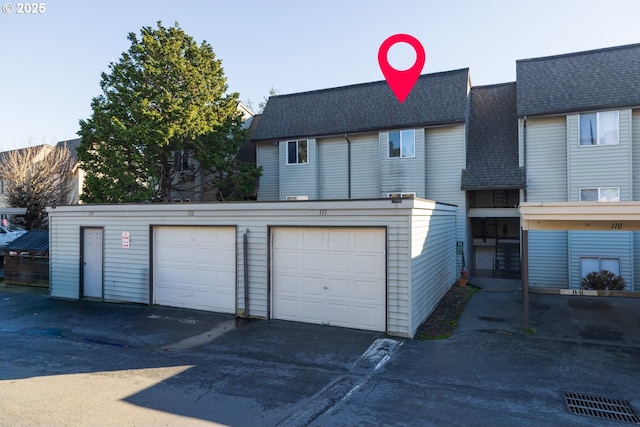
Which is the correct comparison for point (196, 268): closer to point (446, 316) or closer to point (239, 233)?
point (239, 233)

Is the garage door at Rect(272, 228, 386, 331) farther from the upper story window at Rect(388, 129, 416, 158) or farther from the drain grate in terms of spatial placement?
the upper story window at Rect(388, 129, 416, 158)

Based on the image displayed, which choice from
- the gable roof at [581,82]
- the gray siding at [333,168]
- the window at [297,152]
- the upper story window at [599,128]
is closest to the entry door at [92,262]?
the window at [297,152]

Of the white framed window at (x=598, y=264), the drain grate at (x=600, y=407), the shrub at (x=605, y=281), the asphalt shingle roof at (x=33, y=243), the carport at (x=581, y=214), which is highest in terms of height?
the carport at (x=581, y=214)

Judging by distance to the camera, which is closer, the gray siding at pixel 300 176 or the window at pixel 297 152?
the gray siding at pixel 300 176

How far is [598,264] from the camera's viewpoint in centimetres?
1443

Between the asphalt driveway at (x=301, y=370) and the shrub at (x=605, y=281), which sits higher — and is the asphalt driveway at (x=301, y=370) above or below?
below

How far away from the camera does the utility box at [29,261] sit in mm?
14760

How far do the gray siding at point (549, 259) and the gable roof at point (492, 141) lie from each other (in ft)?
7.50

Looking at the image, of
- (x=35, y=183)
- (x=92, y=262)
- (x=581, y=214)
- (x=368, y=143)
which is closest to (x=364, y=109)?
(x=368, y=143)

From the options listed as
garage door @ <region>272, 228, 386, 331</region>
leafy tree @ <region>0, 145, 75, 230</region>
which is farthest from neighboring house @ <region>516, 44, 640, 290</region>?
leafy tree @ <region>0, 145, 75, 230</region>

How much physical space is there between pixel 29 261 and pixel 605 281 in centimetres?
2119

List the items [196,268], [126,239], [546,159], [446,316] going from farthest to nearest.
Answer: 1. [546,159]
2. [126,239]
3. [196,268]
4. [446,316]

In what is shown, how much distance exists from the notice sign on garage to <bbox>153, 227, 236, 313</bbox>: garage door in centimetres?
97

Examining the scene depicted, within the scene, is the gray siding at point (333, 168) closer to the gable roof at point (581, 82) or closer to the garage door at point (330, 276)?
the gable roof at point (581, 82)
